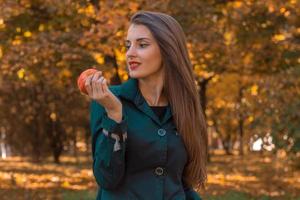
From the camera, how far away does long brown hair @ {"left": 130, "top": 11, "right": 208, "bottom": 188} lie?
9.34 ft

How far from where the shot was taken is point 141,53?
2809mm

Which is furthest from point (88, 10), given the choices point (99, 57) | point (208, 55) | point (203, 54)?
point (208, 55)

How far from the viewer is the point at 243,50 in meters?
16.0

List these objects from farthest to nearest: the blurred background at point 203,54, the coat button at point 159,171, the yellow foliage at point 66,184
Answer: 1. the yellow foliage at point 66,184
2. the blurred background at point 203,54
3. the coat button at point 159,171

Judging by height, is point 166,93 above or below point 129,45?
below

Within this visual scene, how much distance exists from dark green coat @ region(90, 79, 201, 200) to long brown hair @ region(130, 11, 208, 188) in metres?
0.05

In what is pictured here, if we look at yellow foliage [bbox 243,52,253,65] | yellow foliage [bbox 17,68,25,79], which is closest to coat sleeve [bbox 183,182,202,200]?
yellow foliage [bbox 17,68,25,79]

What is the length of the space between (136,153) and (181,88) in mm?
406

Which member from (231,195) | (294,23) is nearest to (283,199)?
(231,195)

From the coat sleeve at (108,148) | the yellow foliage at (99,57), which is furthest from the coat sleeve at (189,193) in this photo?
the yellow foliage at (99,57)

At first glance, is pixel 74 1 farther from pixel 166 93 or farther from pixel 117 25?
pixel 166 93

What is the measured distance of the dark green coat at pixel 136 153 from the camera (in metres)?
2.59

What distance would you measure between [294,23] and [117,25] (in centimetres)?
430

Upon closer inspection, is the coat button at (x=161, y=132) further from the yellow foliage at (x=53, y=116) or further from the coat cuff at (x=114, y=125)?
the yellow foliage at (x=53, y=116)
